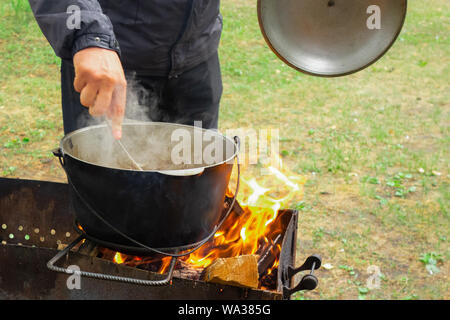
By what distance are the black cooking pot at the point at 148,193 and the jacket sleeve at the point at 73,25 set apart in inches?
12.5

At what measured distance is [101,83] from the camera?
4.72 feet

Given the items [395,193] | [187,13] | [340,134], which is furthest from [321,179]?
[187,13]

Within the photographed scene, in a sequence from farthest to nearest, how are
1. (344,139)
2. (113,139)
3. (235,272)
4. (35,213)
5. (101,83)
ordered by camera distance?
1. (344,139)
2. (35,213)
3. (113,139)
4. (235,272)
5. (101,83)

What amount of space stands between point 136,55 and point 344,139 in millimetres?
3071

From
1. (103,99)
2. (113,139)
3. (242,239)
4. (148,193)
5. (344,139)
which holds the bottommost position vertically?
(242,239)

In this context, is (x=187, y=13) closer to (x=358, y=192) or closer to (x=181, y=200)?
(x=181, y=200)

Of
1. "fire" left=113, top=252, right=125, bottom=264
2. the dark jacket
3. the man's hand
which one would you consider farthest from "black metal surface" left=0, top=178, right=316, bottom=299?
the dark jacket

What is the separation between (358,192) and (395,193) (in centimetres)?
30

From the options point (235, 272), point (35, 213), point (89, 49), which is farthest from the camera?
point (35, 213)

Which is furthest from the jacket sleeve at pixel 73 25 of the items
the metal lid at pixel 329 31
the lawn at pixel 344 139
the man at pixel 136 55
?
the lawn at pixel 344 139

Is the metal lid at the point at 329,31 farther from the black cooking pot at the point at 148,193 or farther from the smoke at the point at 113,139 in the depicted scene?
the smoke at the point at 113,139

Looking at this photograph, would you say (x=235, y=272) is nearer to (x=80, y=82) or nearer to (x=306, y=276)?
(x=306, y=276)

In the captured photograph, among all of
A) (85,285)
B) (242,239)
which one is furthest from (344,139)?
(85,285)

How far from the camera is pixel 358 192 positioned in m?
3.86
